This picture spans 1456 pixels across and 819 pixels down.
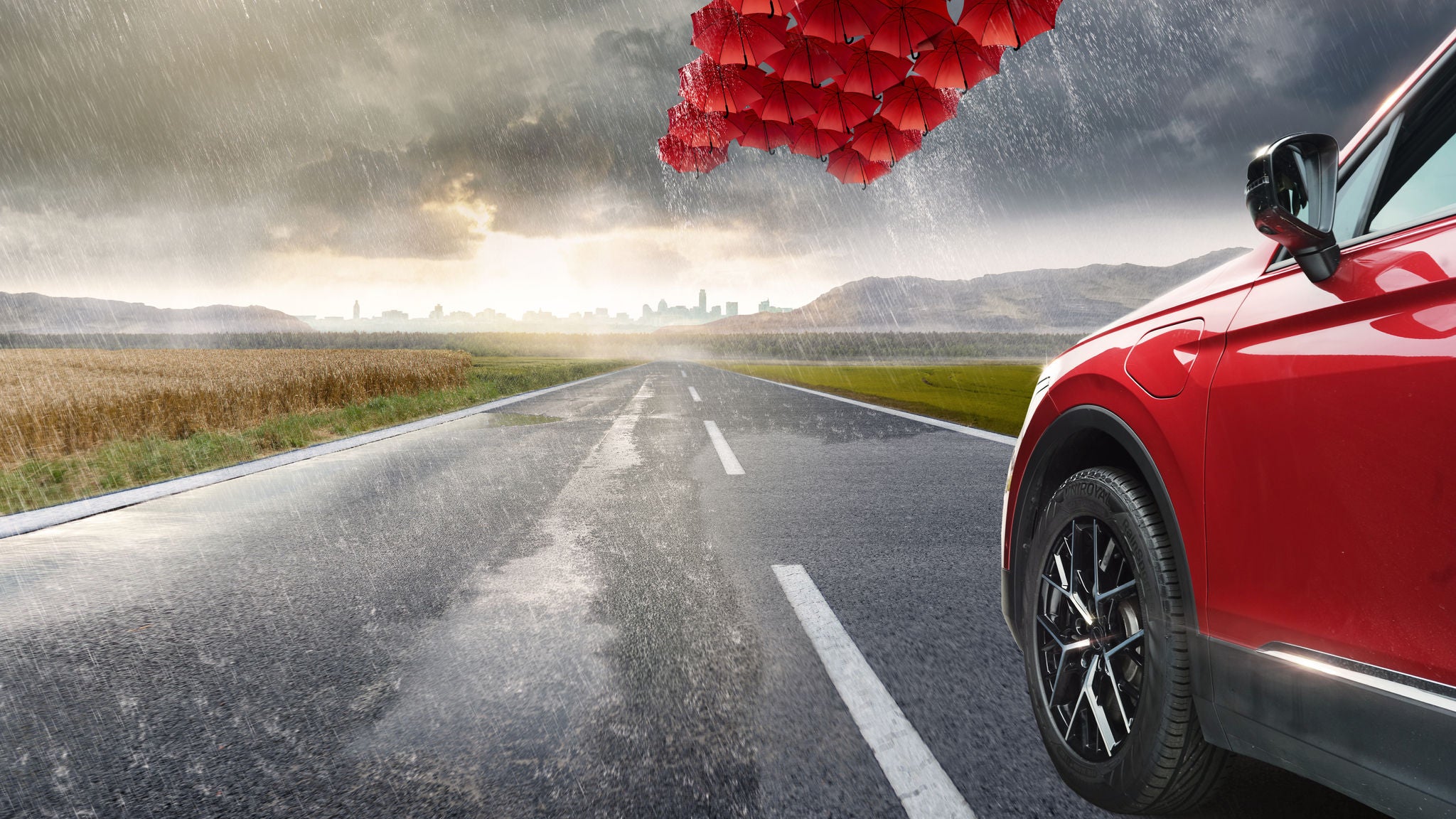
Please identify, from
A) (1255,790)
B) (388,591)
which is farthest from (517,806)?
(388,591)

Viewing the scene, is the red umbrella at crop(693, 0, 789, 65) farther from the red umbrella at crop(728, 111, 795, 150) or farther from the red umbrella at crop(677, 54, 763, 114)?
the red umbrella at crop(728, 111, 795, 150)

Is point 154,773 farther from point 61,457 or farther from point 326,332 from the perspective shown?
point 326,332

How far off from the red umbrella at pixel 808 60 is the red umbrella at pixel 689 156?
217cm

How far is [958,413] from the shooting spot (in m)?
13.9

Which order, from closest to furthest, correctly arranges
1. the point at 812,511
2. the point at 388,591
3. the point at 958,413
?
the point at 388,591 → the point at 812,511 → the point at 958,413

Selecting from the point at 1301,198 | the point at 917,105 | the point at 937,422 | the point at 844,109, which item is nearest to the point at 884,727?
the point at 1301,198

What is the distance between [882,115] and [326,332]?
152 meters

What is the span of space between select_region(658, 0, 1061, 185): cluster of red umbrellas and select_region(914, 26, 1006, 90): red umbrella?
0.04ft

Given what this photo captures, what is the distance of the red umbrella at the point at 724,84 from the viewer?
31.7ft

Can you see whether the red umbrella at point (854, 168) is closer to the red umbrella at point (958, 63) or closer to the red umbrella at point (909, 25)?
the red umbrella at point (958, 63)

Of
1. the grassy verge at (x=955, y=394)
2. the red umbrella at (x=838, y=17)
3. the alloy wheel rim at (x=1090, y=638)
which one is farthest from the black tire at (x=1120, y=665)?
the red umbrella at (x=838, y=17)

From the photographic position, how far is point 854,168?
39.0 ft

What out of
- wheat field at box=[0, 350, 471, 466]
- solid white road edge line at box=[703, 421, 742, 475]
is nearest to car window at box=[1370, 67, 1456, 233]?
solid white road edge line at box=[703, 421, 742, 475]

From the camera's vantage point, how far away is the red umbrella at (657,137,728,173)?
1121cm
